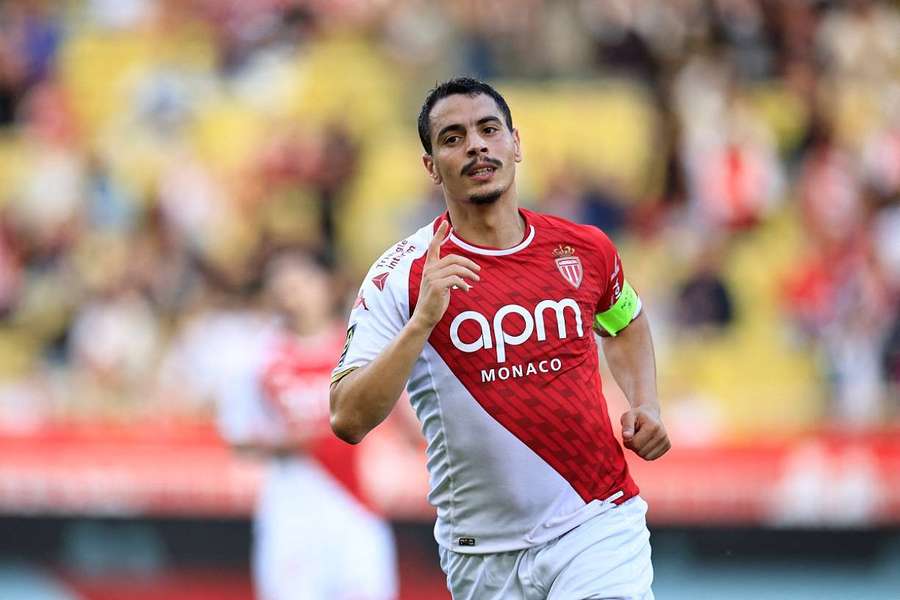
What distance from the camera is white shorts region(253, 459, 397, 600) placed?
27.7 feet

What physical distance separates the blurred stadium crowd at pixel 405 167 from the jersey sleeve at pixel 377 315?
5.68 m

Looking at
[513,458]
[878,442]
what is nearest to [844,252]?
[878,442]

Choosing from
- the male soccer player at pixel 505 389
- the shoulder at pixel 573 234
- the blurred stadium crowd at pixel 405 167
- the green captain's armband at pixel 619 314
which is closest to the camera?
the male soccer player at pixel 505 389

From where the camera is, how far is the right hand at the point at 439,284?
164 inches

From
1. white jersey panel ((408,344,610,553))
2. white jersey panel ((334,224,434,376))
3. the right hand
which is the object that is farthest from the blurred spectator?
the right hand

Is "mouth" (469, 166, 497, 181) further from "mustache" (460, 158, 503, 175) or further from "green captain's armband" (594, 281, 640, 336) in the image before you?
"green captain's armband" (594, 281, 640, 336)

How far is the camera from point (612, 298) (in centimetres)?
482

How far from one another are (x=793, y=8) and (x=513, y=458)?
9544mm

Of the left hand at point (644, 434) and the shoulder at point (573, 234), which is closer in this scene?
the left hand at point (644, 434)

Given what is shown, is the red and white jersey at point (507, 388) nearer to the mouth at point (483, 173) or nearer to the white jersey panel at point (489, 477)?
the white jersey panel at point (489, 477)

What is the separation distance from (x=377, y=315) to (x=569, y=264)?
2.10ft

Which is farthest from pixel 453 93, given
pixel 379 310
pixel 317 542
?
pixel 317 542

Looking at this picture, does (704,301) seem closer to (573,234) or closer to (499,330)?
(573,234)

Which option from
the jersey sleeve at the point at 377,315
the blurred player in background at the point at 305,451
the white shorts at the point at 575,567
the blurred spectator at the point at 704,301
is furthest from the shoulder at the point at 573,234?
the blurred spectator at the point at 704,301
